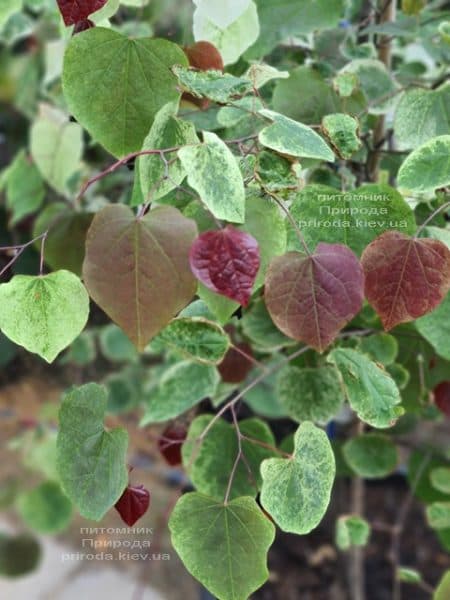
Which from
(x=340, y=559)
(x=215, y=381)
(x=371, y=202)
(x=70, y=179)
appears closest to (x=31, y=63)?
(x=70, y=179)

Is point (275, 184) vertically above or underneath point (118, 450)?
above

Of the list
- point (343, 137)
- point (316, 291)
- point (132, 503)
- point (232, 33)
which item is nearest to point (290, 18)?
point (232, 33)

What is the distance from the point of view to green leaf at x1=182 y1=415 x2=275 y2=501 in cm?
58

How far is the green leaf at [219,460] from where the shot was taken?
577 mm

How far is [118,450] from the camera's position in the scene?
46cm

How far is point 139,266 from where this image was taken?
1.22 ft

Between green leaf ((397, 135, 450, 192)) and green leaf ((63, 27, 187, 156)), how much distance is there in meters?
0.15

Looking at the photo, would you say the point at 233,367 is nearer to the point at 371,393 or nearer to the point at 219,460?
the point at 219,460

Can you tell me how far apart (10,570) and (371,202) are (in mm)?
1095

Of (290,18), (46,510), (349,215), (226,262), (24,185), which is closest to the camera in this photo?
(226,262)

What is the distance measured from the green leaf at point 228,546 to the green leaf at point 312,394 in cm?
19

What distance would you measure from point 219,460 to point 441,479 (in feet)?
1.05

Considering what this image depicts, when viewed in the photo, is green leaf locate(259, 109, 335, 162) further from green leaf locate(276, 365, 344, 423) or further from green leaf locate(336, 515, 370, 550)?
green leaf locate(336, 515, 370, 550)

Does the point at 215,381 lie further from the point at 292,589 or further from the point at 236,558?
the point at 292,589
